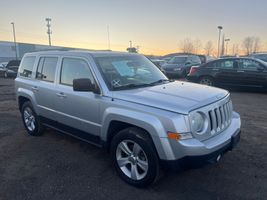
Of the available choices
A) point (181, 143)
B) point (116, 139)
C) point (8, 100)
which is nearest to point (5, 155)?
point (116, 139)

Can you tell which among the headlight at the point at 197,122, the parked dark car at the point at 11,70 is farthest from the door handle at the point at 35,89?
the parked dark car at the point at 11,70

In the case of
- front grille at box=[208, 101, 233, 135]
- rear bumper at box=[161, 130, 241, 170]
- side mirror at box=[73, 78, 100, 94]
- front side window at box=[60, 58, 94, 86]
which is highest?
front side window at box=[60, 58, 94, 86]

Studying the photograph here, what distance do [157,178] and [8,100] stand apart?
354 inches

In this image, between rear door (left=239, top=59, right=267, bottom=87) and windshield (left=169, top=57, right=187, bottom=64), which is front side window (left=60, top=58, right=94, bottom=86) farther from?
windshield (left=169, top=57, right=187, bottom=64)

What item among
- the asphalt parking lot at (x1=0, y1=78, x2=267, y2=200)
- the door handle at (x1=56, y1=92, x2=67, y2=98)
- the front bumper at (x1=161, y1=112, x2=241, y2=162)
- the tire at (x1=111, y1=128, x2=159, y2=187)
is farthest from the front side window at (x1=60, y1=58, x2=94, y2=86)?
the front bumper at (x1=161, y1=112, x2=241, y2=162)

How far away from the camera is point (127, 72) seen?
4.24 metres

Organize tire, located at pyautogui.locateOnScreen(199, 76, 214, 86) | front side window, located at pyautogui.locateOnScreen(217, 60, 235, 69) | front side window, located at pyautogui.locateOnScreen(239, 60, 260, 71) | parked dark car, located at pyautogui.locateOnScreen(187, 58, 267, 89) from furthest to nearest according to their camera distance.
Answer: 1. tire, located at pyautogui.locateOnScreen(199, 76, 214, 86)
2. front side window, located at pyautogui.locateOnScreen(217, 60, 235, 69)
3. front side window, located at pyautogui.locateOnScreen(239, 60, 260, 71)
4. parked dark car, located at pyautogui.locateOnScreen(187, 58, 267, 89)

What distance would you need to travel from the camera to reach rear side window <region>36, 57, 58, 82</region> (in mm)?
4824

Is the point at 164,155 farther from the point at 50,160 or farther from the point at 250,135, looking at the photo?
the point at 250,135

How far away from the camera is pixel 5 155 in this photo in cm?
473

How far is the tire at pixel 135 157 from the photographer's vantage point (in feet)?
10.7

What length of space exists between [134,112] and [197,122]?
2.61 feet

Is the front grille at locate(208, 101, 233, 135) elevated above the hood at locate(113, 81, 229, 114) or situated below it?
below

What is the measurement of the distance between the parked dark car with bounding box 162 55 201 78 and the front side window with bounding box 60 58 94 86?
13.4m
